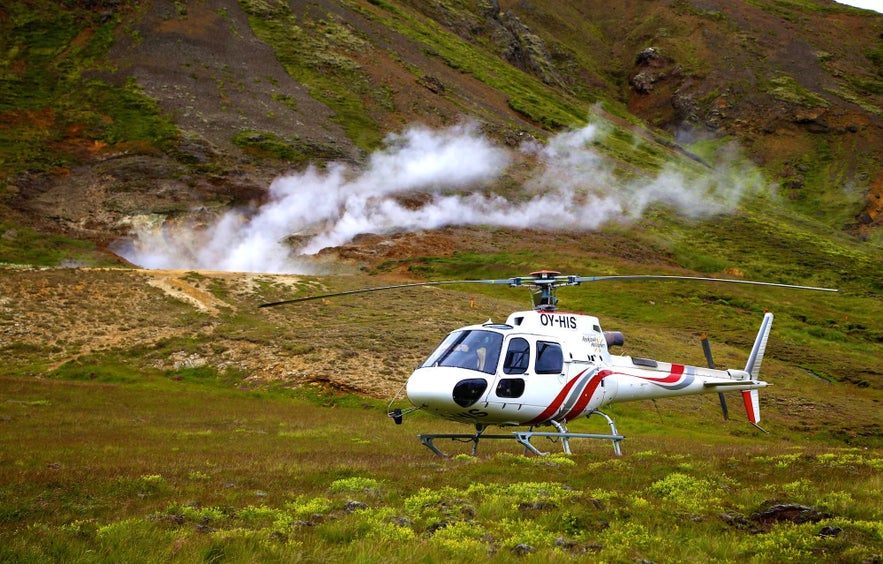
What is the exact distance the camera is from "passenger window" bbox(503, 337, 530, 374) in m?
15.7

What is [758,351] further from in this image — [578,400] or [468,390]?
[468,390]

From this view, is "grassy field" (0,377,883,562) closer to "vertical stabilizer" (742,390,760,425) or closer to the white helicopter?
the white helicopter

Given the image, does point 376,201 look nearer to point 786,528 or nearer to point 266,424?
point 266,424

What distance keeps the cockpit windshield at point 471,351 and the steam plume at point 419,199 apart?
189ft

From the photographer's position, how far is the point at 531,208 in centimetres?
9212

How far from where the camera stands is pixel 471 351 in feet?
51.2

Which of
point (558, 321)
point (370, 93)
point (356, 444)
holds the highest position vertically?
point (370, 93)

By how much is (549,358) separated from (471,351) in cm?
200

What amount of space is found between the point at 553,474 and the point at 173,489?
626 centimetres

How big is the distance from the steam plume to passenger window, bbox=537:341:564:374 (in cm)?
5763

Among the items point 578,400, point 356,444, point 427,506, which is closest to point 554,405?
point 578,400

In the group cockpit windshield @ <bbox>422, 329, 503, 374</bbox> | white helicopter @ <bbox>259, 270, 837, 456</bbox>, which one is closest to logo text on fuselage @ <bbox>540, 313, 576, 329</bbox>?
white helicopter @ <bbox>259, 270, 837, 456</bbox>

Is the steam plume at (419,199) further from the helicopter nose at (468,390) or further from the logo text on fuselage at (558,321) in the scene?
the helicopter nose at (468,390)

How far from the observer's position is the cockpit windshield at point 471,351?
15.4 metres
